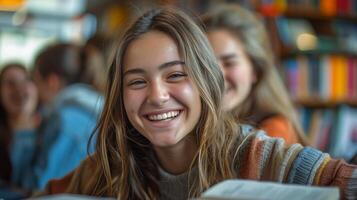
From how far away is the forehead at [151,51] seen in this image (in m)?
1.08

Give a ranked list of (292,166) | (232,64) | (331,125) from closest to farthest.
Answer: (292,166) → (232,64) → (331,125)

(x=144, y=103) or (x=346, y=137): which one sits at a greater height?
(x=144, y=103)

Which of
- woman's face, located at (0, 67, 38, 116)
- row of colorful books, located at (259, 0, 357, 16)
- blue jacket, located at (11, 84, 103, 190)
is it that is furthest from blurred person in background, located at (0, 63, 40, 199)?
Answer: row of colorful books, located at (259, 0, 357, 16)

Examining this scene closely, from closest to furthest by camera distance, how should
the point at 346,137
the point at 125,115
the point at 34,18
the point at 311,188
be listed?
the point at 311,188
the point at 125,115
the point at 346,137
the point at 34,18

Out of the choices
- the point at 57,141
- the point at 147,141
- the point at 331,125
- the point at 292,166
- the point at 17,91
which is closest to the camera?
the point at 292,166

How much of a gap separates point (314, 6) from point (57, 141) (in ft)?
6.02

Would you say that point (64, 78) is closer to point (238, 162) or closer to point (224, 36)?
point (224, 36)

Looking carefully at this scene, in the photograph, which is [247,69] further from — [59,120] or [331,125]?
[331,125]

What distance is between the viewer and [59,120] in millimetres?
2008

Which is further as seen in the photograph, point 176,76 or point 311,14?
point 311,14

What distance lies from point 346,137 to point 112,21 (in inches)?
75.6

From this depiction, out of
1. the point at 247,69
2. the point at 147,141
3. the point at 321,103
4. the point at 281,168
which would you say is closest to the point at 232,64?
the point at 247,69

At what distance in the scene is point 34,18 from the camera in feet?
15.1

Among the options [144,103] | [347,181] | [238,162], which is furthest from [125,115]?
[347,181]
